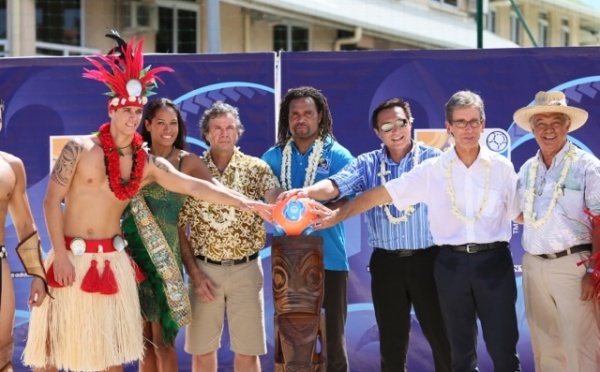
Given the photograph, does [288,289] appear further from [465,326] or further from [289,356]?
[465,326]

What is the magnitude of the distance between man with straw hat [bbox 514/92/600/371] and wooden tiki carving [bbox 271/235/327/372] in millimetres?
1144

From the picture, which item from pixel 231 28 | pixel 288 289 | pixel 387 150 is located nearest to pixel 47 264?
pixel 288 289

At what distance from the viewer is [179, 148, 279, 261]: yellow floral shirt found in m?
5.37

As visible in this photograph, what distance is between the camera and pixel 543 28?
12805 millimetres

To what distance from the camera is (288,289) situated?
4887 mm

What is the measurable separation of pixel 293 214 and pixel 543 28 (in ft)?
29.3

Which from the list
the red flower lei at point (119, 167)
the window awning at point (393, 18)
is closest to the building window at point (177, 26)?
the window awning at point (393, 18)

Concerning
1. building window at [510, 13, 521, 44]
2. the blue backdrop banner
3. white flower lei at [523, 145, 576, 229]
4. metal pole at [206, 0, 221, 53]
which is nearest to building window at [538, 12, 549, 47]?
building window at [510, 13, 521, 44]

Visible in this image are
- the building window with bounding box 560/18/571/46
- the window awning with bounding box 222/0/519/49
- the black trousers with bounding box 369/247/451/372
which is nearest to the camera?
the black trousers with bounding box 369/247/451/372

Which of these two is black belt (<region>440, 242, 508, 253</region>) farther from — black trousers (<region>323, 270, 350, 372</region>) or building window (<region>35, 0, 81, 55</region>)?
building window (<region>35, 0, 81, 55</region>)

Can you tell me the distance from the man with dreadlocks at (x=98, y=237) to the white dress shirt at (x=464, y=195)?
0.85m

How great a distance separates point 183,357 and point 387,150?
83.8 inches

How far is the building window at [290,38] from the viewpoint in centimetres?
1440

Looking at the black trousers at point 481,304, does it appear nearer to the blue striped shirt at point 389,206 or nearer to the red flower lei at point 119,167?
the blue striped shirt at point 389,206
